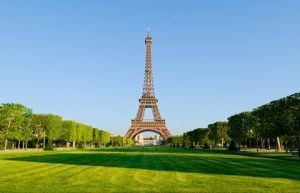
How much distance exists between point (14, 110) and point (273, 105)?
181 feet

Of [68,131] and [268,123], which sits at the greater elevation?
[268,123]

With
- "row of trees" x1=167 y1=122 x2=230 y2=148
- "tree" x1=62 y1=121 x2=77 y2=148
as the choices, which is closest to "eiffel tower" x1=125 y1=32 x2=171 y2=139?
"row of trees" x1=167 y1=122 x2=230 y2=148

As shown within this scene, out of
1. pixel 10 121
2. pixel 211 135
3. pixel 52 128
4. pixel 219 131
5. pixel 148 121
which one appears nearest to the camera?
pixel 10 121

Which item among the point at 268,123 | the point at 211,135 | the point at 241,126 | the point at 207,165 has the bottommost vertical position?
the point at 207,165

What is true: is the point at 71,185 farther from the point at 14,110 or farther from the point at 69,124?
the point at 69,124

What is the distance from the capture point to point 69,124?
98812mm

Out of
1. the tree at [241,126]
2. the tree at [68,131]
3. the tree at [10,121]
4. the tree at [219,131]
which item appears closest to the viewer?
the tree at [10,121]

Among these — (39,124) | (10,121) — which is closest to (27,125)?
(10,121)

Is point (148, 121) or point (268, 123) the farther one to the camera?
point (148, 121)

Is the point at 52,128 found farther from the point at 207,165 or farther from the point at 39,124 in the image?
the point at 207,165

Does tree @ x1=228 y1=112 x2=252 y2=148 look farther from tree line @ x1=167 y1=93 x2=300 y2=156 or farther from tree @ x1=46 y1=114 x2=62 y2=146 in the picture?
tree @ x1=46 y1=114 x2=62 y2=146

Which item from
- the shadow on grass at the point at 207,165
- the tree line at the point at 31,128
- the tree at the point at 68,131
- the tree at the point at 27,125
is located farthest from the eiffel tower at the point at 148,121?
the shadow on grass at the point at 207,165

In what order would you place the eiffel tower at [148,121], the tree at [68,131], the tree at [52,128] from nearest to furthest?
the tree at [52,128], the tree at [68,131], the eiffel tower at [148,121]

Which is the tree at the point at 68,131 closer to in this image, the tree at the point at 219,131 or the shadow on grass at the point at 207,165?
the tree at the point at 219,131
